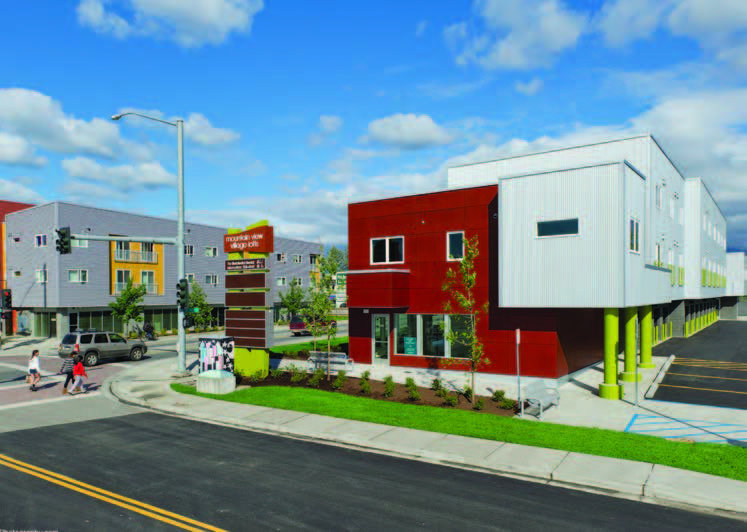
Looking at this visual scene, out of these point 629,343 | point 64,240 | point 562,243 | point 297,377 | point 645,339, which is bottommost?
point 297,377

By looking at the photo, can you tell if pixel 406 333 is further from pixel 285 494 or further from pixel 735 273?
pixel 735 273

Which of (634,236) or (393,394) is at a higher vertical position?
(634,236)

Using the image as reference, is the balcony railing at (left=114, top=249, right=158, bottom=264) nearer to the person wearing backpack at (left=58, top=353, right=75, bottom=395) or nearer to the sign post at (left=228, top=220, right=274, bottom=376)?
the person wearing backpack at (left=58, top=353, right=75, bottom=395)

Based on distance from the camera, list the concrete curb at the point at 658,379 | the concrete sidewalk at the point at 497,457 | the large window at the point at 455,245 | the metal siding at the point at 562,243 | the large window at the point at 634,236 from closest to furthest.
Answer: the concrete sidewalk at the point at 497,457 → the metal siding at the point at 562,243 → the large window at the point at 634,236 → the concrete curb at the point at 658,379 → the large window at the point at 455,245

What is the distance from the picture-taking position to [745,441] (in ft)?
44.0

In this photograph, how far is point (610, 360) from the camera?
63.0 feet

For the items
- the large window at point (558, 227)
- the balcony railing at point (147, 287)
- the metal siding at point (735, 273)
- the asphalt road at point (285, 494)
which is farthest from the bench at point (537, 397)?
the metal siding at point (735, 273)

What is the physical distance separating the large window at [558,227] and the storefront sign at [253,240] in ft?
39.0

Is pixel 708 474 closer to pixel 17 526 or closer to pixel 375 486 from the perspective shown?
pixel 375 486

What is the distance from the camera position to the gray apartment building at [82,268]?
46.1 metres

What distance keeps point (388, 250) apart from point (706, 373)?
1682 cm

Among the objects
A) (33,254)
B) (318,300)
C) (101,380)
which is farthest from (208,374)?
(33,254)

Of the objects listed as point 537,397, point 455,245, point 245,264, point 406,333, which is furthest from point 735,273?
point 245,264

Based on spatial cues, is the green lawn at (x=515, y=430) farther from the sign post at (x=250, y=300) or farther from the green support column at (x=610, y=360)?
the green support column at (x=610, y=360)
